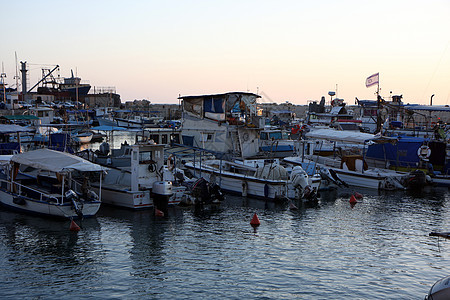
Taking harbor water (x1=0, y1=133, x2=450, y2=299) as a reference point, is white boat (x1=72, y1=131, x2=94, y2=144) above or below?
above

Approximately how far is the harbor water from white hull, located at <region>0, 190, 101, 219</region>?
1.49ft

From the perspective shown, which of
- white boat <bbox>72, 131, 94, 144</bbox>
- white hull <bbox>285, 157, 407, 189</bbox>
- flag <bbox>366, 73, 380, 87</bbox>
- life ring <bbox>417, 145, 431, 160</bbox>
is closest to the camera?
white hull <bbox>285, 157, 407, 189</bbox>

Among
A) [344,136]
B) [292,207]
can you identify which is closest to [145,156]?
[292,207]

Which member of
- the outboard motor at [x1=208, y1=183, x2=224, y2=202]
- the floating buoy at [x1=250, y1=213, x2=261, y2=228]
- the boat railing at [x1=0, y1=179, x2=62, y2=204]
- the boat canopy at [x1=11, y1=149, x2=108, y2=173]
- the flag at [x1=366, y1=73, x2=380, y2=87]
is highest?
the flag at [x1=366, y1=73, x2=380, y2=87]

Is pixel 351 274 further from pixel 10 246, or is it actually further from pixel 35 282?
pixel 10 246

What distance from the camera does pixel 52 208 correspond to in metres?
23.4

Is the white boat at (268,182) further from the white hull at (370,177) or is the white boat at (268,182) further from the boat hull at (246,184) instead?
the white hull at (370,177)

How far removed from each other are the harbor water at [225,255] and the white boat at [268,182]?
6.17ft

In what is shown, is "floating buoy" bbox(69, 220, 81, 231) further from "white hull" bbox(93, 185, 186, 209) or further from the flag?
the flag

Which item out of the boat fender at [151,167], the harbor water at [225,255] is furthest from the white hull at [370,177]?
the boat fender at [151,167]

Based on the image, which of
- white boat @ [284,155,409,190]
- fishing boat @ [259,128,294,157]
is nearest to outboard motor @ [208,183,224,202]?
white boat @ [284,155,409,190]

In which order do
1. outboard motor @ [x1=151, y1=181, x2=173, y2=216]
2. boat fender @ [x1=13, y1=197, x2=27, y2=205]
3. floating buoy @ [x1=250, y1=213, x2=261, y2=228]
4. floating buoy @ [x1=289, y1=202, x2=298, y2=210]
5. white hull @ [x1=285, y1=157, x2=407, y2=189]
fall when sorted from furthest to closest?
white hull @ [x1=285, y1=157, x2=407, y2=189]
floating buoy @ [x1=289, y1=202, x2=298, y2=210]
outboard motor @ [x1=151, y1=181, x2=173, y2=216]
boat fender @ [x1=13, y1=197, x2=27, y2=205]
floating buoy @ [x1=250, y1=213, x2=261, y2=228]

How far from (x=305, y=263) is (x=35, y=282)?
10.1m

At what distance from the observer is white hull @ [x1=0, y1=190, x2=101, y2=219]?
23141 mm
